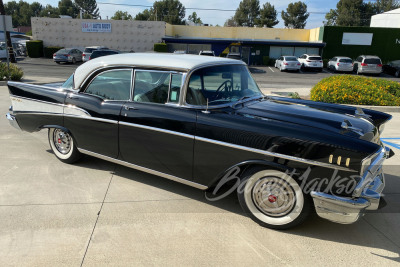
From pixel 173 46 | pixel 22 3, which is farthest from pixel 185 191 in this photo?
pixel 22 3

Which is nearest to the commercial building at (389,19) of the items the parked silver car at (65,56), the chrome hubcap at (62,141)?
the parked silver car at (65,56)

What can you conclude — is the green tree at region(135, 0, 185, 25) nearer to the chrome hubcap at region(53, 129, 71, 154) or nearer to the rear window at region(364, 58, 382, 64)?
the rear window at region(364, 58, 382, 64)

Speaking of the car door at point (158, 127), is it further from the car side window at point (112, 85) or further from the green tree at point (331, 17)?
the green tree at point (331, 17)

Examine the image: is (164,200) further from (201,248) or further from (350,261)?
(350,261)

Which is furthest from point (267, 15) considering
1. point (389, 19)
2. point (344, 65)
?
point (344, 65)

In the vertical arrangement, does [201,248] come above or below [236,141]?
below

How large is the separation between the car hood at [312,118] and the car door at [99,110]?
158cm

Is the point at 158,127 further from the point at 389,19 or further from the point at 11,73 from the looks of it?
the point at 389,19

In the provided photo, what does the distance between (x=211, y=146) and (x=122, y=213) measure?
4.18ft

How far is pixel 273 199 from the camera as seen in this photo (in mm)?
3283

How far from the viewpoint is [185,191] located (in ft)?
13.8

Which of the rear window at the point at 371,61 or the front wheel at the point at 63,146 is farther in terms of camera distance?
the rear window at the point at 371,61

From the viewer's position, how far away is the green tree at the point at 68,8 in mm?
110800

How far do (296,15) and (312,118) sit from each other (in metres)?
81.4
